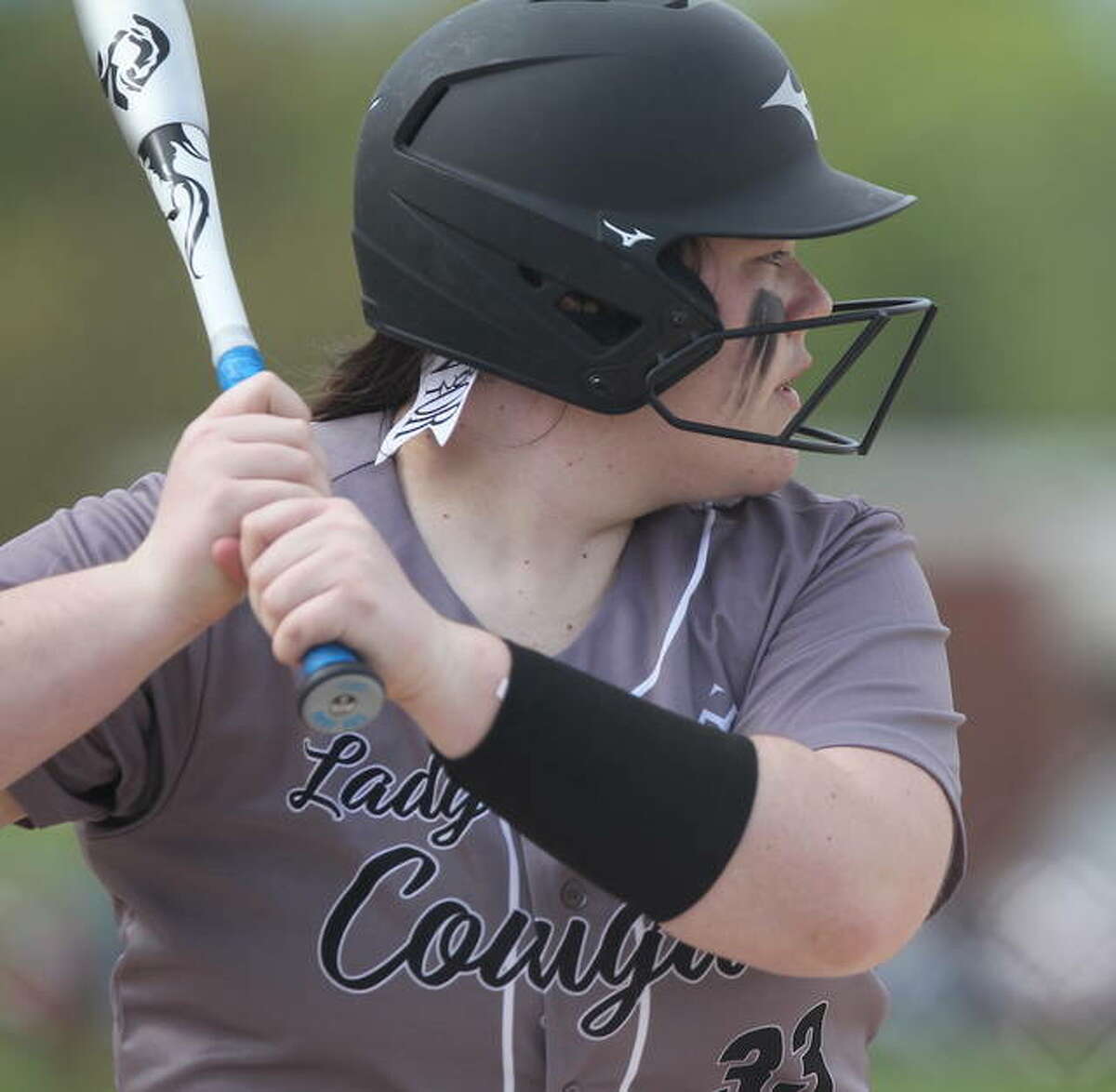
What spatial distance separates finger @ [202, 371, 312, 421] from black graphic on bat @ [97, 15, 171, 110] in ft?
1.94

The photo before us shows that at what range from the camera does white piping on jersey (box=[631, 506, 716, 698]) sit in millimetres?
2156

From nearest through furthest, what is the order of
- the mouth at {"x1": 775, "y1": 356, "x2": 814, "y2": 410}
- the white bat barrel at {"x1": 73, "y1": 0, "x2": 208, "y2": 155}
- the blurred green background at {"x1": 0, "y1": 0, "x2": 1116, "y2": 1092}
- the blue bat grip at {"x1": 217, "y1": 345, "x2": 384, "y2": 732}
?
the blue bat grip at {"x1": 217, "y1": 345, "x2": 384, "y2": 732} < the mouth at {"x1": 775, "y1": 356, "x2": 814, "y2": 410} < the white bat barrel at {"x1": 73, "y1": 0, "x2": 208, "y2": 155} < the blurred green background at {"x1": 0, "y1": 0, "x2": 1116, "y2": 1092}

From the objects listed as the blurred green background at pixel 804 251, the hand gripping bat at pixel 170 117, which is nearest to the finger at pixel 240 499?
the hand gripping bat at pixel 170 117

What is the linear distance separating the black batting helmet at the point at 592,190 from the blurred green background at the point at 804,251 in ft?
8.60

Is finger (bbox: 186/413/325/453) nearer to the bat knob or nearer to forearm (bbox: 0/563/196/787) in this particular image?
forearm (bbox: 0/563/196/787)

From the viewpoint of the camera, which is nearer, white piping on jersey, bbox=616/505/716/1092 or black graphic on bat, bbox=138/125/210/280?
white piping on jersey, bbox=616/505/716/1092

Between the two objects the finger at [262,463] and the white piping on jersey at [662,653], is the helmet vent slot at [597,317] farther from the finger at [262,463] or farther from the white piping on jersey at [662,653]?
the finger at [262,463]

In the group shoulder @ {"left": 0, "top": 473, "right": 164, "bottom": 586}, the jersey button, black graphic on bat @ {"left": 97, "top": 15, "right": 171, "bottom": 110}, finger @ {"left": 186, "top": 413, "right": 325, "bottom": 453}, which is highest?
black graphic on bat @ {"left": 97, "top": 15, "right": 171, "bottom": 110}

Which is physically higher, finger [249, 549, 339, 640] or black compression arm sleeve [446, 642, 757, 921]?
finger [249, 549, 339, 640]

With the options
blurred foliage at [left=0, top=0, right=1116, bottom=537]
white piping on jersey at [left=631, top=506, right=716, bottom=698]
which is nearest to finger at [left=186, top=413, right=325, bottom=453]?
white piping on jersey at [left=631, top=506, right=716, bottom=698]

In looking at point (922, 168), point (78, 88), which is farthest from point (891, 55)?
point (78, 88)

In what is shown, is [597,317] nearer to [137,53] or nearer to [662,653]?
[662,653]

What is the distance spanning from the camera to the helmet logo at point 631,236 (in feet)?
6.97

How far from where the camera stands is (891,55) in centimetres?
866
